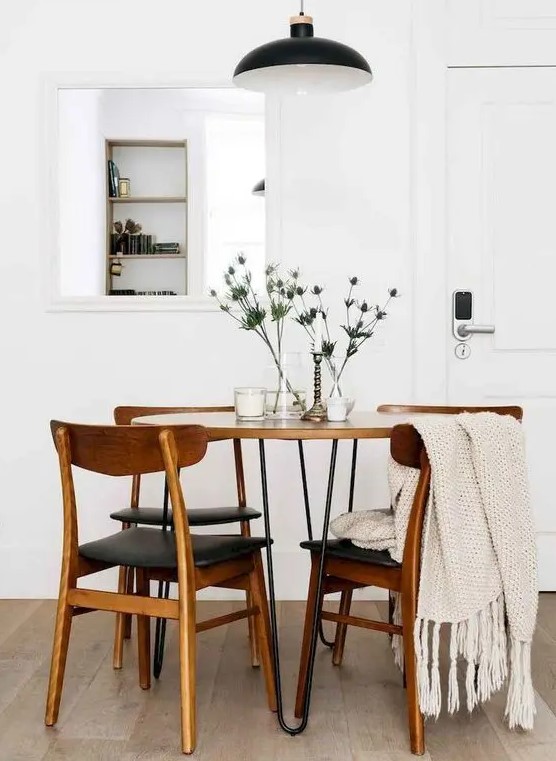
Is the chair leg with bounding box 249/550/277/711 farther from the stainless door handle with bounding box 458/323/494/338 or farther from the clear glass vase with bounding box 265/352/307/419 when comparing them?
the stainless door handle with bounding box 458/323/494/338

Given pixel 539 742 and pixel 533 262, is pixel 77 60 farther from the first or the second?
pixel 539 742

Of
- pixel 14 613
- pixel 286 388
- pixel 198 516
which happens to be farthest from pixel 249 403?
pixel 14 613

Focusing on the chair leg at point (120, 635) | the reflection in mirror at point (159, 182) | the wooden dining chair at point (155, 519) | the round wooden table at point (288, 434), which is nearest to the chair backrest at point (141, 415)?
the wooden dining chair at point (155, 519)

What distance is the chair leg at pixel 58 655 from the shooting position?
7.72 ft

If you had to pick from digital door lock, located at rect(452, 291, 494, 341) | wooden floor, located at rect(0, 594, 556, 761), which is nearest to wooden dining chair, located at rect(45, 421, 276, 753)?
wooden floor, located at rect(0, 594, 556, 761)

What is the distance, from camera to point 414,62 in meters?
3.77

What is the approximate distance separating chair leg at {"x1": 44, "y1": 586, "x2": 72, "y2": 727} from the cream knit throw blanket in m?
0.81

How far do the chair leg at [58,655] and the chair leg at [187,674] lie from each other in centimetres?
33

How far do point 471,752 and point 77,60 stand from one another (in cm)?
290

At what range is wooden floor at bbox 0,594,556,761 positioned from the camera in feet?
7.34

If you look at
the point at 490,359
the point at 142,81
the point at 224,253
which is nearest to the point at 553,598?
the point at 490,359

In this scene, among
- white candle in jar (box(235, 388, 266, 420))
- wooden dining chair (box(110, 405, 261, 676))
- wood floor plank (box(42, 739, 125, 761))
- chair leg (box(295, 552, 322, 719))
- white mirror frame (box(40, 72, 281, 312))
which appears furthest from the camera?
white mirror frame (box(40, 72, 281, 312))

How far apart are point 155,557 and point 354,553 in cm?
49

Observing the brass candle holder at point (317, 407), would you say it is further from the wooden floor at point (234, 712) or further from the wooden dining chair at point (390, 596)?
the wooden floor at point (234, 712)
